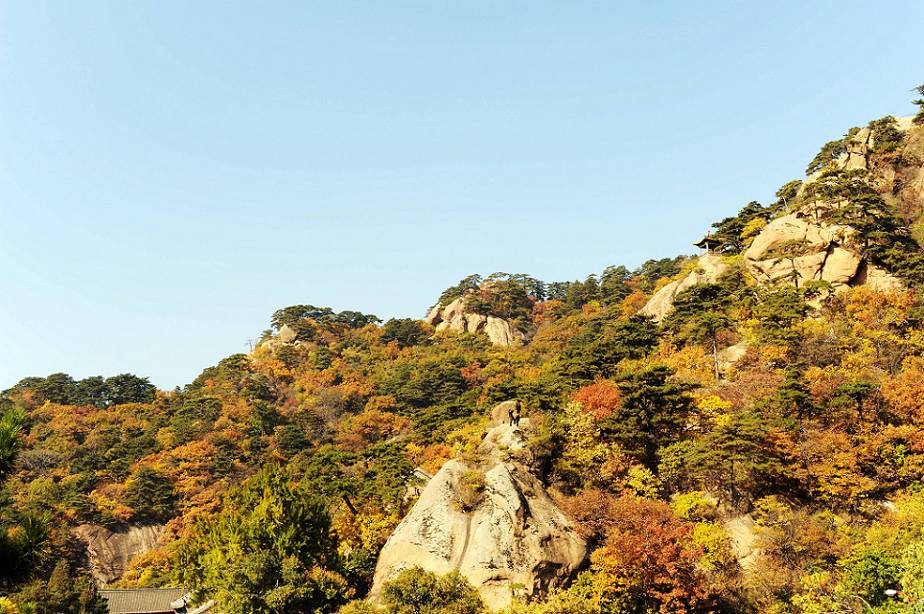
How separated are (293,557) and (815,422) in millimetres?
29604

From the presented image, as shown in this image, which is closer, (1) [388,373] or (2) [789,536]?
(2) [789,536]

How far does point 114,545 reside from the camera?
62781 mm

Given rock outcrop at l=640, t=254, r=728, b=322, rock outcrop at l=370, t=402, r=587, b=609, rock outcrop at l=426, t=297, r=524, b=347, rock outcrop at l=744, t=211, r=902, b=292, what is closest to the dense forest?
rock outcrop at l=744, t=211, r=902, b=292

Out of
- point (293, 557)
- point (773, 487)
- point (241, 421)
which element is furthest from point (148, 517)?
point (773, 487)

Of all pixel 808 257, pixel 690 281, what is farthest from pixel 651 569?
pixel 690 281

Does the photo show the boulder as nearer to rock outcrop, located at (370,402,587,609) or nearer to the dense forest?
the dense forest

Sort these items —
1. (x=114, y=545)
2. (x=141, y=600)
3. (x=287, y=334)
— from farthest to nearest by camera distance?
(x=287, y=334), (x=114, y=545), (x=141, y=600)

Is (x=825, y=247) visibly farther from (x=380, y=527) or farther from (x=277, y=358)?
(x=277, y=358)

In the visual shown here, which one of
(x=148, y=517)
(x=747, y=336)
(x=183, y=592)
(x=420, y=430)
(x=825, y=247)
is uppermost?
(x=825, y=247)

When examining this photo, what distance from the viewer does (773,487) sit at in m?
35.1

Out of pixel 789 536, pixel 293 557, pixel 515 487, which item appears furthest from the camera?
pixel 515 487

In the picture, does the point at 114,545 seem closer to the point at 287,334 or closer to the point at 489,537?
the point at 489,537

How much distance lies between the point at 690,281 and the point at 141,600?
57.4 meters

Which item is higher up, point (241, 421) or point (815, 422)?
point (241, 421)
